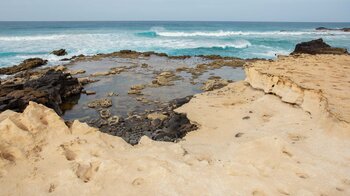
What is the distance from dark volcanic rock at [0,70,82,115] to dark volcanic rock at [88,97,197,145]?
2.84 meters

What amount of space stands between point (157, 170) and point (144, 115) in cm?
817

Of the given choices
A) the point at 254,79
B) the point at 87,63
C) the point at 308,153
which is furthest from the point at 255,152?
the point at 87,63

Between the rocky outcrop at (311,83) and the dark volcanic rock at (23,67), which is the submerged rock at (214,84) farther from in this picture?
the dark volcanic rock at (23,67)

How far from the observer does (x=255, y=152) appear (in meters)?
4.43

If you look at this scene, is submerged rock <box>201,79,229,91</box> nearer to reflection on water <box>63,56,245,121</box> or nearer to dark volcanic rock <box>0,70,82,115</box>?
reflection on water <box>63,56,245,121</box>

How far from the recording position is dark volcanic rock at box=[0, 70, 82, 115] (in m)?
12.1

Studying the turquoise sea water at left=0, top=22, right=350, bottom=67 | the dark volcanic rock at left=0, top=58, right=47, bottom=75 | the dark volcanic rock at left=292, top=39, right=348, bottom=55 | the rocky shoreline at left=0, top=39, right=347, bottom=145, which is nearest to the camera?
the rocky shoreline at left=0, top=39, right=347, bottom=145

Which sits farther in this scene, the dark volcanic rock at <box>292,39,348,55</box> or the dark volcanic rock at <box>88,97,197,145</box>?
the dark volcanic rock at <box>292,39,348,55</box>

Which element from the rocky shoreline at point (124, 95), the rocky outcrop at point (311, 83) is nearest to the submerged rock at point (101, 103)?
the rocky shoreline at point (124, 95)

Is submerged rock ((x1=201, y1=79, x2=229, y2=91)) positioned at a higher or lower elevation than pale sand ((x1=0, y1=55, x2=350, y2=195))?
lower

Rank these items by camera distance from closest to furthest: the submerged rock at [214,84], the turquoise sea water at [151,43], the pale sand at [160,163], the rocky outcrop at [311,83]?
the pale sand at [160,163] < the rocky outcrop at [311,83] < the submerged rock at [214,84] < the turquoise sea water at [151,43]

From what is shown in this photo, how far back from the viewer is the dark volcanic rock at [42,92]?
12070mm

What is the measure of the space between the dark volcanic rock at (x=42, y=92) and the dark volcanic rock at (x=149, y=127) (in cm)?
284

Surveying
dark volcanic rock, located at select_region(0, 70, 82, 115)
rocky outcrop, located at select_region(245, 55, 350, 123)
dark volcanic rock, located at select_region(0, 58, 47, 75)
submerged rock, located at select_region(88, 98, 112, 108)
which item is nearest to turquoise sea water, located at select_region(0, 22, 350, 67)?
dark volcanic rock, located at select_region(0, 58, 47, 75)
